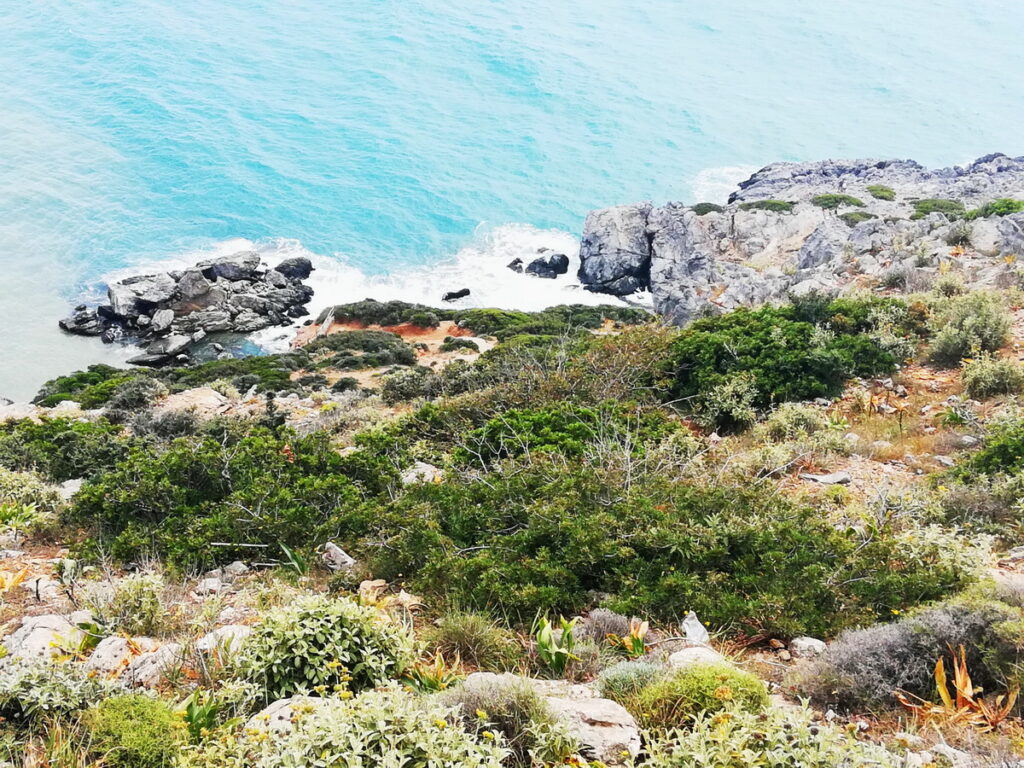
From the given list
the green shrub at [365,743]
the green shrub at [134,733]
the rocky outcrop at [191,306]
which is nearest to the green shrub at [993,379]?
the green shrub at [365,743]

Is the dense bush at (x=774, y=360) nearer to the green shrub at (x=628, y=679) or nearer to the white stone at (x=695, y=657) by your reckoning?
the white stone at (x=695, y=657)

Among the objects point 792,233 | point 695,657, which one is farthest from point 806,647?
point 792,233

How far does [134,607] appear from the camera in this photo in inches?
189

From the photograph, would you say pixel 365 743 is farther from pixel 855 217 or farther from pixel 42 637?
pixel 855 217

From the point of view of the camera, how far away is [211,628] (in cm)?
464

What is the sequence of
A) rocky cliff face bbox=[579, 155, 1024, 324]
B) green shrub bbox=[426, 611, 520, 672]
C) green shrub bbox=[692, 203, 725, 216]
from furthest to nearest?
green shrub bbox=[692, 203, 725, 216], rocky cliff face bbox=[579, 155, 1024, 324], green shrub bbox=[426, 611, 520, 672]

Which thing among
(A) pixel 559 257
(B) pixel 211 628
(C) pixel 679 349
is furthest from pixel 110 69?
(B) pixel 211 628

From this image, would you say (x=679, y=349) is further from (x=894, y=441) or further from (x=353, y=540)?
(x=353, y=540)

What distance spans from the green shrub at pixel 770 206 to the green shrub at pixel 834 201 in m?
1.16

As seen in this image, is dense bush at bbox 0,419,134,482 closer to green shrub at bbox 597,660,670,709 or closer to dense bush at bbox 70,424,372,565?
dense bush at bbox 70,424,372,565

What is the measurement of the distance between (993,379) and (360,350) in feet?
68.8

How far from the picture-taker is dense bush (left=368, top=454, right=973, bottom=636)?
16.5 feet

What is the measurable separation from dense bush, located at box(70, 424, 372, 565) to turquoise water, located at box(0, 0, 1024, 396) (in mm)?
23091

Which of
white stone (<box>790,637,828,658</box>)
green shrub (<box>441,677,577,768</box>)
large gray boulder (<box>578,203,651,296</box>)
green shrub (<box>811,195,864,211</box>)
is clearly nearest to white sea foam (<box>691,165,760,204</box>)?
green shrub (<box>811,195,864,211</box>)
